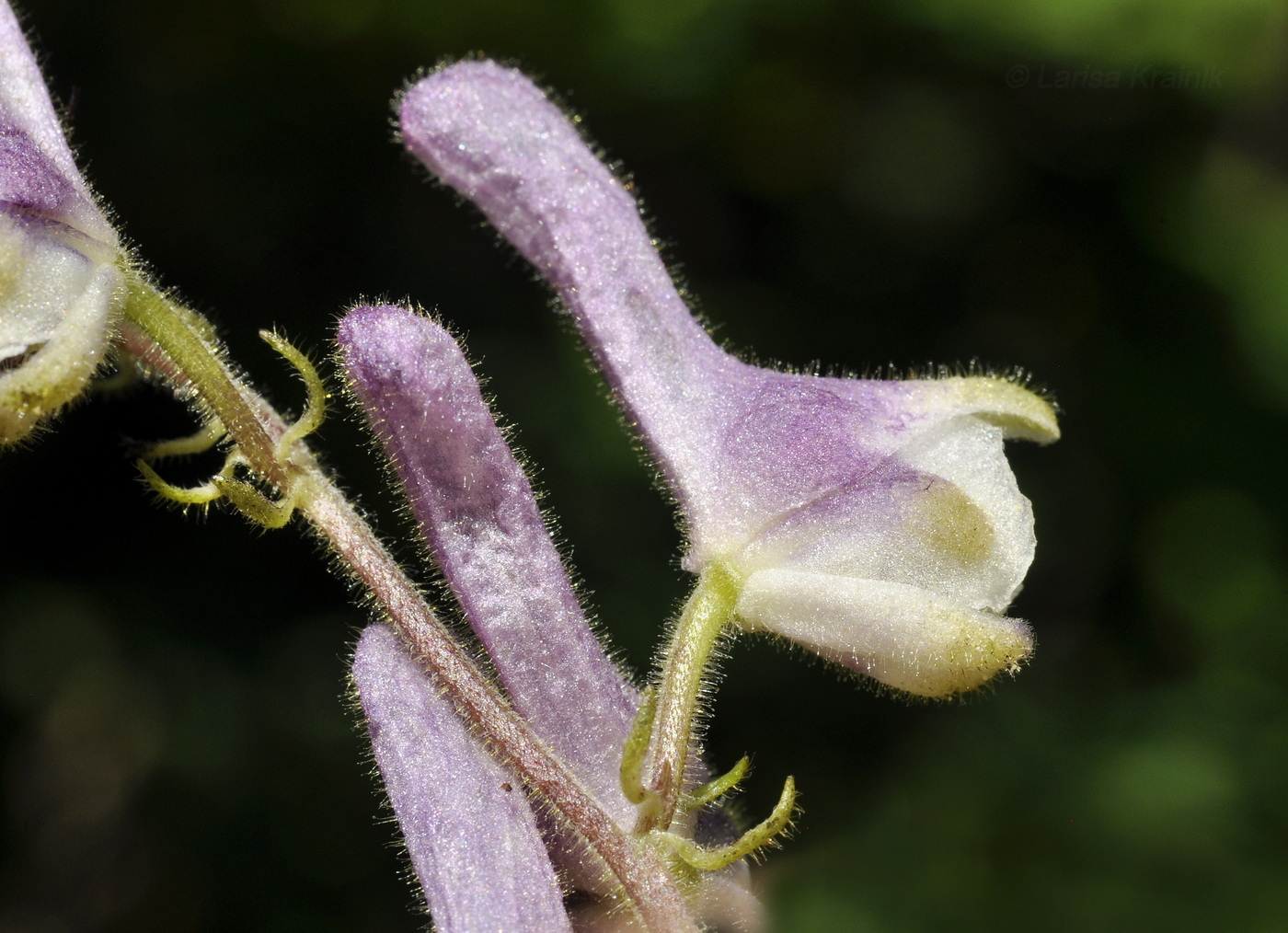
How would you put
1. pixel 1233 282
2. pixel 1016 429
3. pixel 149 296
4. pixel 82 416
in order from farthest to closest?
pixel 82 416 → pixel 1233 282 → pixel 1016 429 → pixel 149 296

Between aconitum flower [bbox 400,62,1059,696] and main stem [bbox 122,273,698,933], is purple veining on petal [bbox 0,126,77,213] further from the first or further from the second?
aconitum flower [bbox 400,62,1059,696]

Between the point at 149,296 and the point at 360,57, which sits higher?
the point at 149,296

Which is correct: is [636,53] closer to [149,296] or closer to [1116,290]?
[1116,290]

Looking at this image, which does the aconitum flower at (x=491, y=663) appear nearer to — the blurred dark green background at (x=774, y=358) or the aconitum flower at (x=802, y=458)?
the aconitum flower at (x=802, y=458)

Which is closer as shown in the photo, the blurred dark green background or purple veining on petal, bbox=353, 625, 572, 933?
purple veining on petal, bbox=353, 625, 572, 933

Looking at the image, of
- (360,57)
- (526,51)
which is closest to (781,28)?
(526,51)

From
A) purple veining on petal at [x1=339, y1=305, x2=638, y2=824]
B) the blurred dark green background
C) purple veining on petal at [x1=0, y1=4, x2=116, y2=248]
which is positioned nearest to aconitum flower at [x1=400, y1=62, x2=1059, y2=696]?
purple veining on petal at [x1=339, y1=305, x2=638, y2=824]

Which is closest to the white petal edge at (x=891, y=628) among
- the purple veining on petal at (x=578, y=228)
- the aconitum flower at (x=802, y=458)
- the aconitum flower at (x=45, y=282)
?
the aconitum flower at (x=802, y=458)
